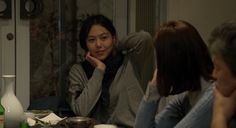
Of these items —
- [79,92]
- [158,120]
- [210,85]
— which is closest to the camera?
[210,85]

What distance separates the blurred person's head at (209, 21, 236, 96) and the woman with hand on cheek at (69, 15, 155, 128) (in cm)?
137

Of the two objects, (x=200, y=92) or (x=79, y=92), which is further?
(x=79, y=92)

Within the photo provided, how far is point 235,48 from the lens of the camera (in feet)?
4.13

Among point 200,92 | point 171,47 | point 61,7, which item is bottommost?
point 200,92

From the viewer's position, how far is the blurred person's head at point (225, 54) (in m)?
1.27

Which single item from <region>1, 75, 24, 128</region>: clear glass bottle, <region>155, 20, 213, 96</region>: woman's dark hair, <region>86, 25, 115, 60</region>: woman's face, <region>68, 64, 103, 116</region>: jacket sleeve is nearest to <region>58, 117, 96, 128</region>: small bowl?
<region>1, 75, 24, 128</region>: clear glass bottle

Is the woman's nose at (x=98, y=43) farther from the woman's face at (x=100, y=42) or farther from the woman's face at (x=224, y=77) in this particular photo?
the woman's face at (x=224, y=77)

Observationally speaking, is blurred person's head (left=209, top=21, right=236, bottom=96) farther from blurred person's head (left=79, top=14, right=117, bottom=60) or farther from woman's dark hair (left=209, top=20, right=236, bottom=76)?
blurred person's head (left=79, top=14, right=117, bottom=60)

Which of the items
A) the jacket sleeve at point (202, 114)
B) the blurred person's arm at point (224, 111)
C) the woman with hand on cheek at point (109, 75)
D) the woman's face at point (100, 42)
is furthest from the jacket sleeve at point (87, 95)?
the blurred person's arm at point (224, 111)

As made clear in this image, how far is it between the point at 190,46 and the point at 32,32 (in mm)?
1876

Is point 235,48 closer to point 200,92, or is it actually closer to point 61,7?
point 200,92

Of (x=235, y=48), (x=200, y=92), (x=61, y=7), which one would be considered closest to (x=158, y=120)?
(x=200, y=92)

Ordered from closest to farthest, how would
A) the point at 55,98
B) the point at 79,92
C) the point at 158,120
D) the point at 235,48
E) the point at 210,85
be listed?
the point at 235,48
the point at 210,85
the point at 158,120
the point at 79,92
the point at 55,98

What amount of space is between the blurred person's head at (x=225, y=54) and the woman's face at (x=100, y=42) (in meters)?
1.47
